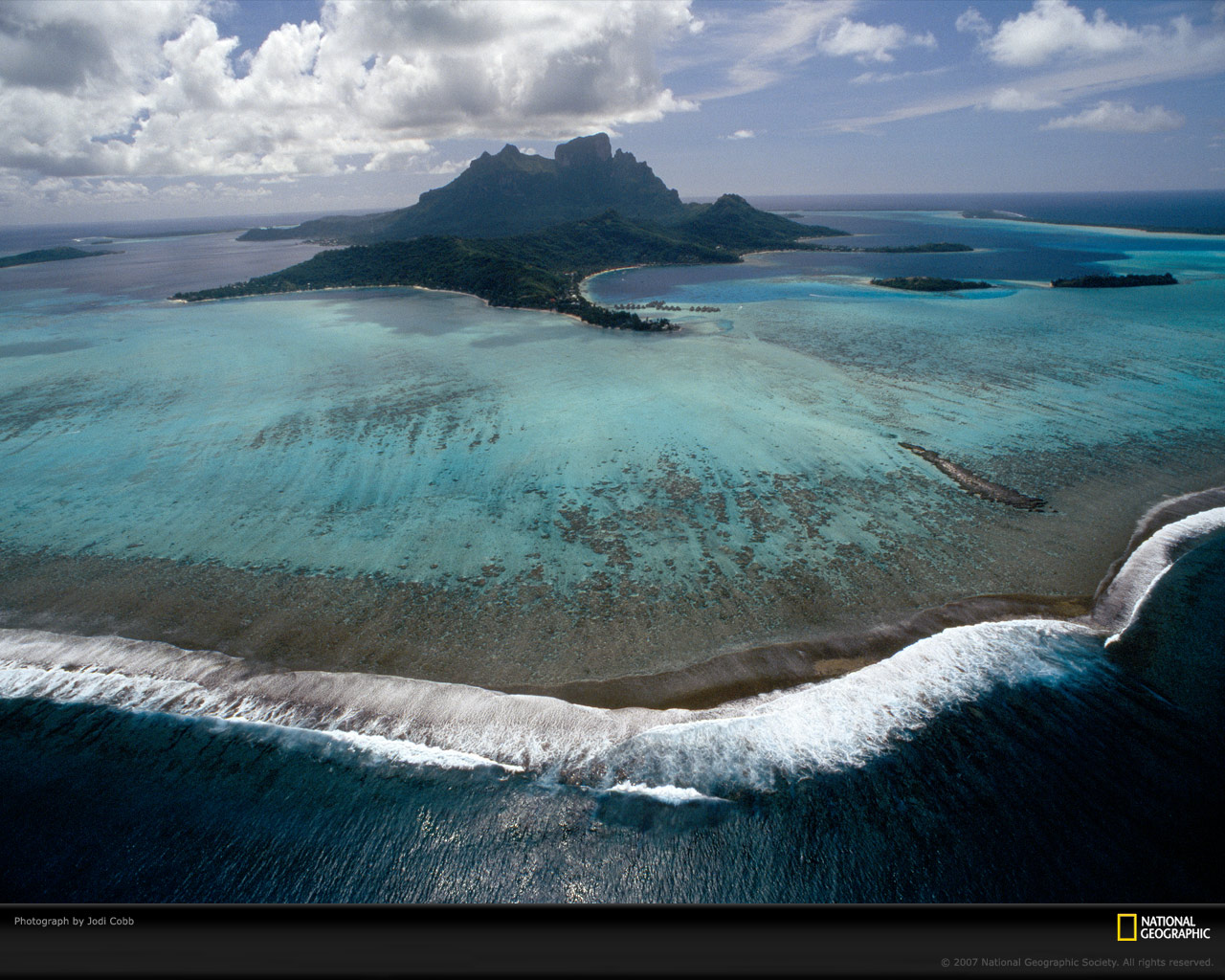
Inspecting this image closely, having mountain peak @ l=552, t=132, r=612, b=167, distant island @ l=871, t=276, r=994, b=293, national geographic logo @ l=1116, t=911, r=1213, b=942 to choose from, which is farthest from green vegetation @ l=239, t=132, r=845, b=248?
national geographic logo @ l=1116, t=911, r=1213, b=942

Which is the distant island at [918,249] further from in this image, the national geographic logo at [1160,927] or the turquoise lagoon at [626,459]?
the national geographic logo at [1160,927]

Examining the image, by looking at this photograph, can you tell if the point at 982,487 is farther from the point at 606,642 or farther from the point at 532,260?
the point at 532,260

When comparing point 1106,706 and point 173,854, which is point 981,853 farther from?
point 173,854

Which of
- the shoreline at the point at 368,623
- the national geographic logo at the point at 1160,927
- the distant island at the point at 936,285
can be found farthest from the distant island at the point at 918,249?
the national geographic logo at the point at 1160,927

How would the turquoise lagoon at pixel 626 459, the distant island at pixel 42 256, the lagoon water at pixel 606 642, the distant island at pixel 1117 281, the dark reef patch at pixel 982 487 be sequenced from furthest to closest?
the distant island at pixel 42 256 → the distant island at pixel 1117 281 → the dark reef patch at pixel 982 487 → the turquoise lagoon at pixel 626 459 → the lagoon water at pixel 606 642

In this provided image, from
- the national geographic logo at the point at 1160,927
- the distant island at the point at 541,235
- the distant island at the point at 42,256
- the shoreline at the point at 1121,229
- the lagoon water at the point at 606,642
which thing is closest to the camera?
the national geographic logo at the point at 1160,927

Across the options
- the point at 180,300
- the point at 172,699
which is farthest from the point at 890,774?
the point at 180,300
